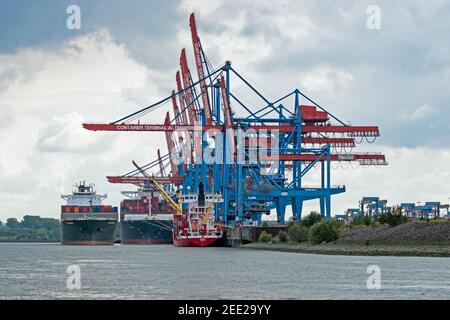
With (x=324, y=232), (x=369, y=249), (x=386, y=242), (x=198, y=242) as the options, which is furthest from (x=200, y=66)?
(x=369, y=249)

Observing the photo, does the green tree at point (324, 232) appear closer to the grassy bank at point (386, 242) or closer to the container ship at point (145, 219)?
the grassy bank at point (386, 242)

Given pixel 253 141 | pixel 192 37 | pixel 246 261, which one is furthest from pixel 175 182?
pixel 246 261

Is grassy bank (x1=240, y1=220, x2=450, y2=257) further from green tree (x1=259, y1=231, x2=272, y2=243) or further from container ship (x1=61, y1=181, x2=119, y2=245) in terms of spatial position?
container ship (x1=61, y1=181, x2=119, y2=245)

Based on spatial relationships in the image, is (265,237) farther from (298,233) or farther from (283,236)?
(298,233)

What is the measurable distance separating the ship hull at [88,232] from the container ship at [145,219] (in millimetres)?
15262

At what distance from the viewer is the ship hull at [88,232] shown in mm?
165250

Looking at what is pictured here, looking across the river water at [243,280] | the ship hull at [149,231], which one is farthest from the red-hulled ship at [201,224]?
the river water at [243,280]

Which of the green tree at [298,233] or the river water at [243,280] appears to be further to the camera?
the green tree at [298,233]

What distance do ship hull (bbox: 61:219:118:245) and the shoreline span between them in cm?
6399

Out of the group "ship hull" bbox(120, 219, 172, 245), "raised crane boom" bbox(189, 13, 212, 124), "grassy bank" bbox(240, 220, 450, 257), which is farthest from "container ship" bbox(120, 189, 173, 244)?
"grassy bank" bbox(240, 220, 450, 257)

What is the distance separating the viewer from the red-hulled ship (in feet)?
427

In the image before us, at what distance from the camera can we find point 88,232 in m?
166

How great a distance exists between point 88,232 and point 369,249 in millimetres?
89279
